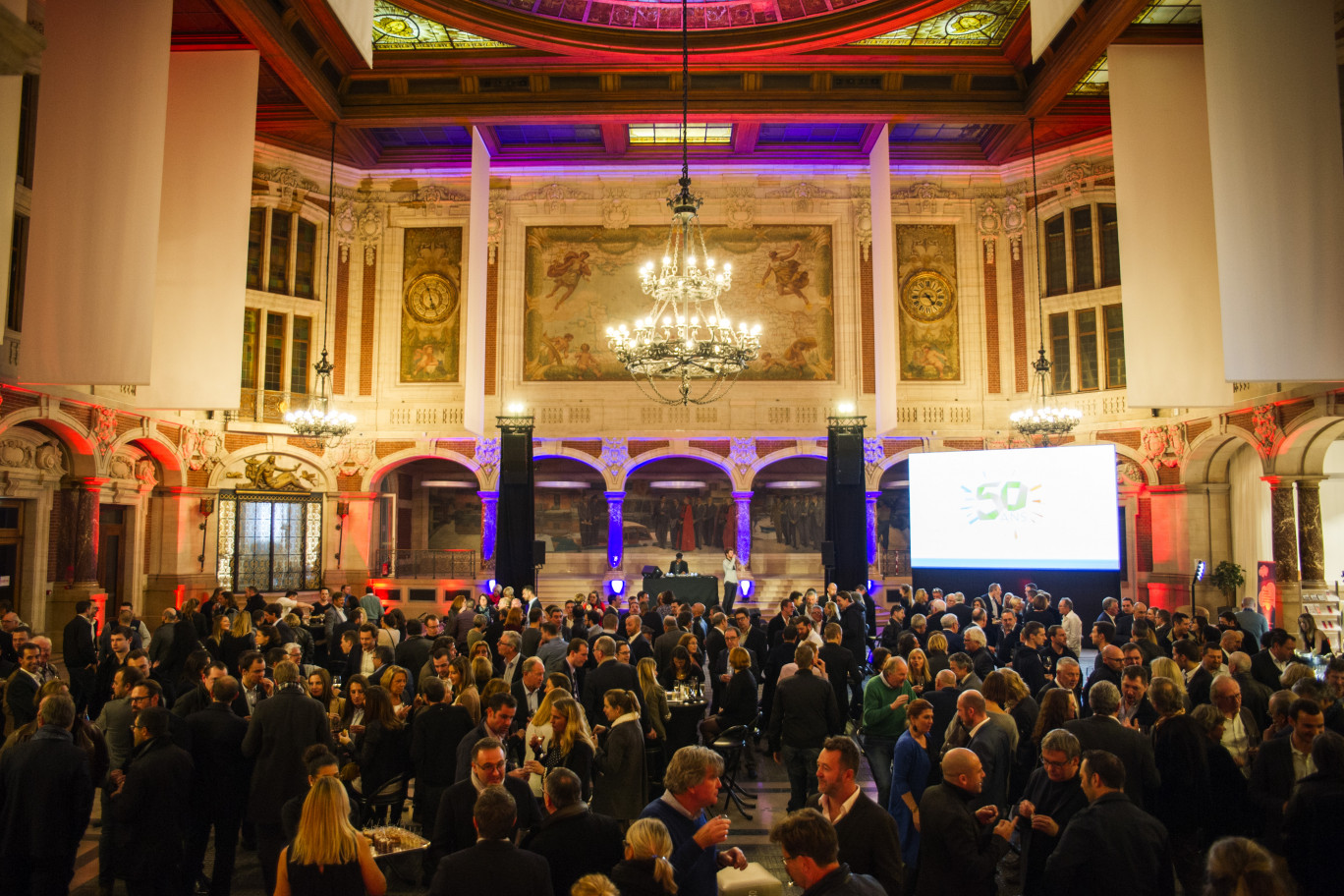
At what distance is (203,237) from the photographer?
40.0 ft

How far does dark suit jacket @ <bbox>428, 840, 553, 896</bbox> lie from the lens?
3004 mm

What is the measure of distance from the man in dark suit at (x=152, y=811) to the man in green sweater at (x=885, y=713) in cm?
392

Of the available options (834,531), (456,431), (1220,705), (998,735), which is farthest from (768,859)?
(456,431)

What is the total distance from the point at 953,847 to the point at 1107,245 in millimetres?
17335

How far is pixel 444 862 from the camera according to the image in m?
3.04

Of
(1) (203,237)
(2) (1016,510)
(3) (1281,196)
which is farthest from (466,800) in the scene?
(2) (1016,510)

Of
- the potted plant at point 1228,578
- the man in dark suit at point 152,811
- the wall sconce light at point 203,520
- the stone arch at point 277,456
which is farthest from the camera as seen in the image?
the stone arch at point 277,456

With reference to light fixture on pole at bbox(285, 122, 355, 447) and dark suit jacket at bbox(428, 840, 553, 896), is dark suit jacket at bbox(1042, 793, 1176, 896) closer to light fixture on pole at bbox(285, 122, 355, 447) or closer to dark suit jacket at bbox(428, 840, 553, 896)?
dark suit jacket at bbox(428, 840, 553, 896)

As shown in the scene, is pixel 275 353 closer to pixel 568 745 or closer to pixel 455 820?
pixel 568 745

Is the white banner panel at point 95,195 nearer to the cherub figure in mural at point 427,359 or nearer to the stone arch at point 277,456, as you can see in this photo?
the stone arch at point 277,456

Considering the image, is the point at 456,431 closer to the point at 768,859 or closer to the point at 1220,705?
the point at 768,859

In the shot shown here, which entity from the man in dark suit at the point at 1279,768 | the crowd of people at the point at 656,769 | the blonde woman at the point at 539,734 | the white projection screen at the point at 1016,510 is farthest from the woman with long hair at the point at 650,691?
the white projection screen at the point at 1016,510

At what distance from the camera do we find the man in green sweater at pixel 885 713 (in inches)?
224

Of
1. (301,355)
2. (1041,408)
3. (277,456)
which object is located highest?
(301,355)
